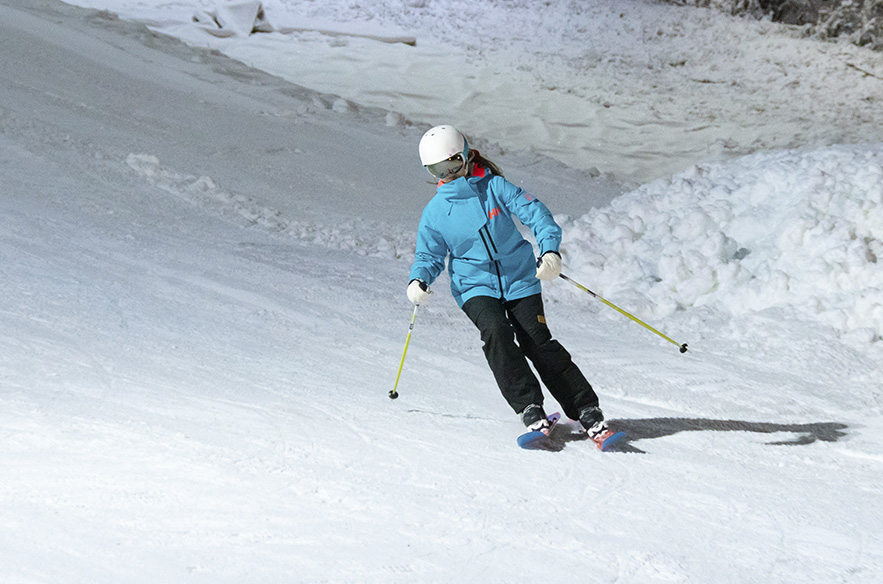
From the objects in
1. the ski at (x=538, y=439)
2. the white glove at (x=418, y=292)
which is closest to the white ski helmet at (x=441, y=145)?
Result: the white glove at (x=418, y=292)

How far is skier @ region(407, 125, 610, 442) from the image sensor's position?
291cm

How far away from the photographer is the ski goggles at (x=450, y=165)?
2.89m

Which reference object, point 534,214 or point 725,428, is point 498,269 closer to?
point 534,214

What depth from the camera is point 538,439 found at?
3.03 m

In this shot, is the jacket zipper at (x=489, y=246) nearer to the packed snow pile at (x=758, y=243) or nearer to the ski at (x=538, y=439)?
the ski at (x=538, y=439)

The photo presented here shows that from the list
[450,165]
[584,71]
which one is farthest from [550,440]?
[584,71]

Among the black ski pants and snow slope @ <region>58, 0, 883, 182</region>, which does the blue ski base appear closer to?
the black ski pants

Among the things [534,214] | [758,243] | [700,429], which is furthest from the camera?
[758,243]

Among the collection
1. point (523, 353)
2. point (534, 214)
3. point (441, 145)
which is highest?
point (441, 145)

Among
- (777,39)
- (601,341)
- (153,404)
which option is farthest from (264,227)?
(777,39)

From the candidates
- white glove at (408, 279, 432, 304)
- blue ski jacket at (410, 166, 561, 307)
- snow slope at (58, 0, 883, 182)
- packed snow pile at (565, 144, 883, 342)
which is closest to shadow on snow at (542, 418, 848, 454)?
blue ski jacket at (410, 166, 561, 307)

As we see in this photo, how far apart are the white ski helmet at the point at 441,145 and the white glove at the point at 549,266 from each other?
1.44 ft

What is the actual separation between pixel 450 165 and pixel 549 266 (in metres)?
0.46

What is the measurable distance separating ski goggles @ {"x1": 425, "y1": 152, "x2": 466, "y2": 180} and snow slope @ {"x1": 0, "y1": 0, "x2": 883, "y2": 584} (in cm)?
91
